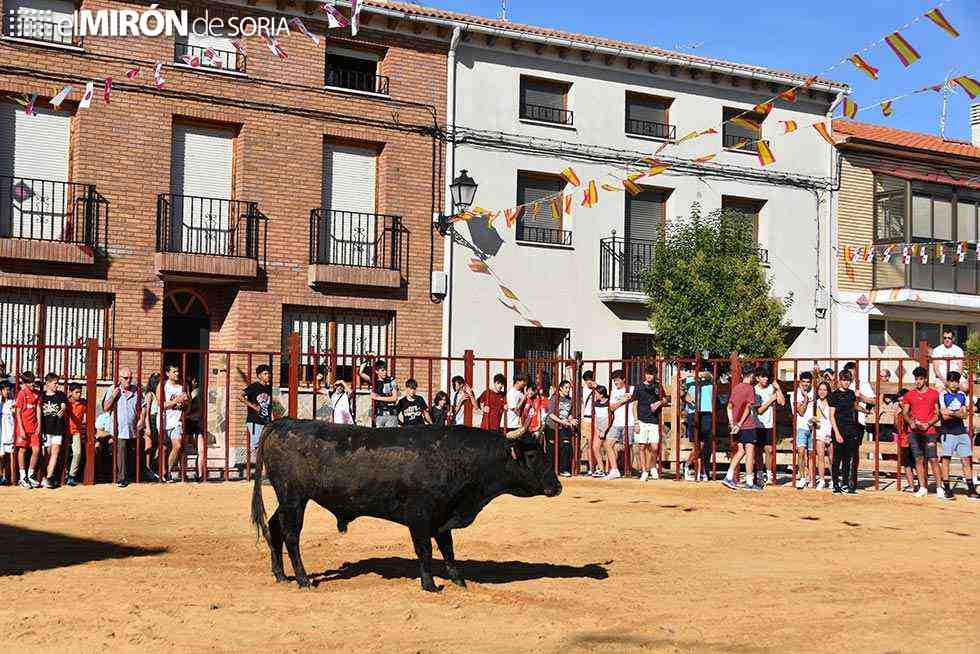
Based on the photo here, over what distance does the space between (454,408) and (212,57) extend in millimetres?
9140

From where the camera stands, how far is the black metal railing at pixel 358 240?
24344 millimetres

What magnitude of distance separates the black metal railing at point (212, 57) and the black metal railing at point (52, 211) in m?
3.16

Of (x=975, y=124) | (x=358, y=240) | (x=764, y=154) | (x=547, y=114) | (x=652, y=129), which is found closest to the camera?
(x=764, y=154)

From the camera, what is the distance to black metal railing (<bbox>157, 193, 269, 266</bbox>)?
2289 centimetres

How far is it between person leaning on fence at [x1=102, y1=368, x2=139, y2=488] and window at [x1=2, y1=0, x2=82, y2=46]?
25.3 ft

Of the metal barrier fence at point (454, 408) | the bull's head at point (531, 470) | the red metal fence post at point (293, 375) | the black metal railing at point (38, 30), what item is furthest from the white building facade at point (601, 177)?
the bull's head at point (531, 470)

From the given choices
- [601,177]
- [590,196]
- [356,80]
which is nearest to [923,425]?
[590,196]

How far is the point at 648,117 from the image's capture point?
2811cm

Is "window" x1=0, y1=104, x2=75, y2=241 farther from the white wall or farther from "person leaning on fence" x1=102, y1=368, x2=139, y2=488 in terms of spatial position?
the white wall

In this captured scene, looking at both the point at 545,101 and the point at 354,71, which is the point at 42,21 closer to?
the point at 354,71

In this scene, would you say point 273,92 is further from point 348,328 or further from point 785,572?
point 785,572

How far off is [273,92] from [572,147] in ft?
22.1

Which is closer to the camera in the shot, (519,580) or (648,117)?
(519,580)

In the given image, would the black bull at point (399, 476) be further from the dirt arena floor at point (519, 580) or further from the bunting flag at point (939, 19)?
the bunting flag at point (939, 19)
